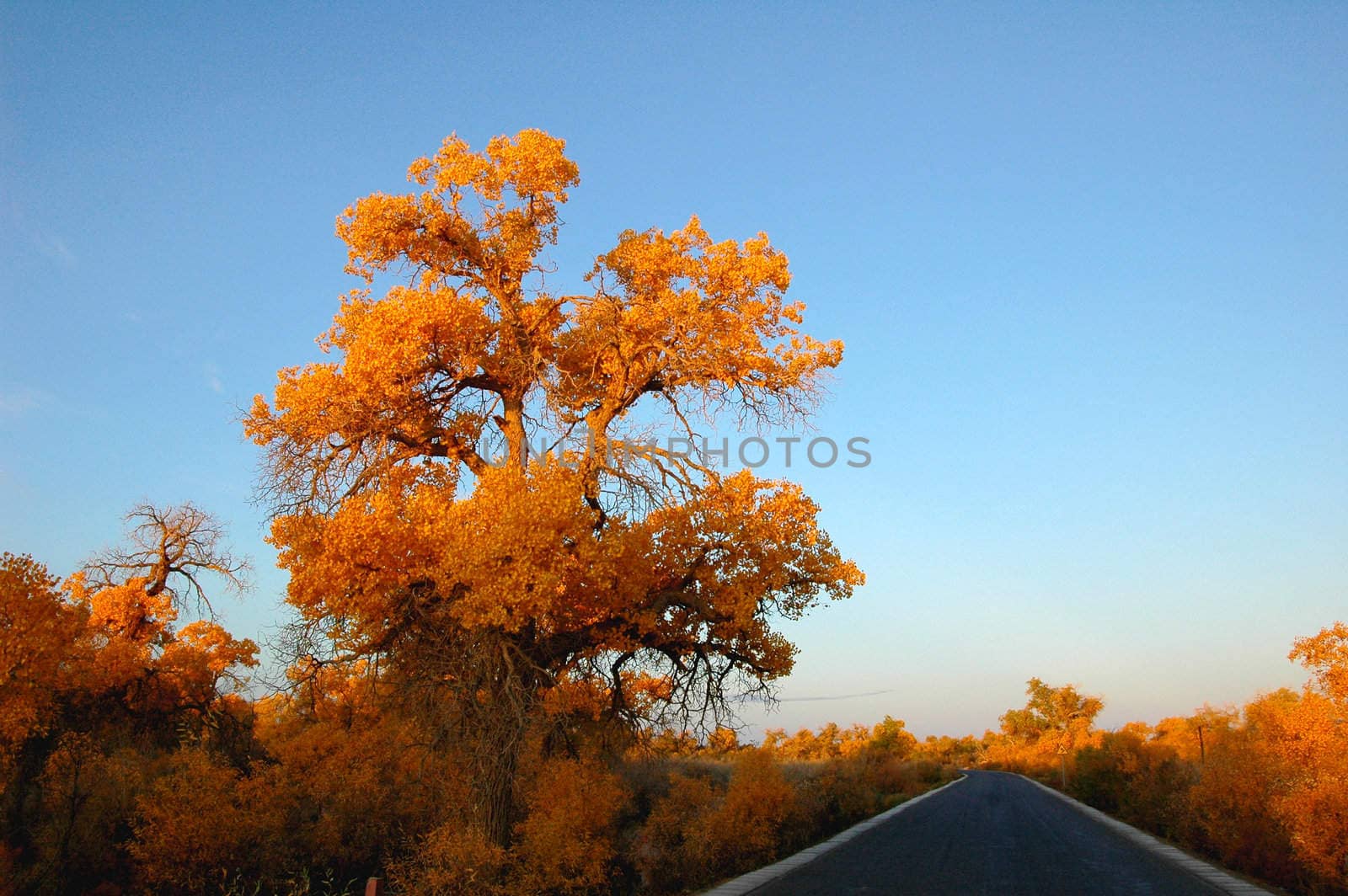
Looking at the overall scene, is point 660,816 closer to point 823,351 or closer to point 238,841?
point 238,841

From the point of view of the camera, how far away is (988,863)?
15.5m

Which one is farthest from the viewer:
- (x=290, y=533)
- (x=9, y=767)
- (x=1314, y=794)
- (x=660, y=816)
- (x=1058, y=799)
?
(x=1058, y=799)

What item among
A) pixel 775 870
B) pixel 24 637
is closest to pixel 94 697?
pixel 24 637

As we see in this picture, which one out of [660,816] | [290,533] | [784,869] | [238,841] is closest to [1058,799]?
[660,816]

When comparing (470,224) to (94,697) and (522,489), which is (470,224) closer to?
(522,489)

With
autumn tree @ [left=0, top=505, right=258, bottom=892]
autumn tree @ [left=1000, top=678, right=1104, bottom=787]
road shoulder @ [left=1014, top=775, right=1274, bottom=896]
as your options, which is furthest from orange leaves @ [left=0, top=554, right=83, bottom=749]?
autumn tree @ [left=1000, top=678, right=1104, bottom=787]

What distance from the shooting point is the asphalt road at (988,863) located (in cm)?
1242

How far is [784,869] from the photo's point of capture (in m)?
14.5

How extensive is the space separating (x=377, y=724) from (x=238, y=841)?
510cm

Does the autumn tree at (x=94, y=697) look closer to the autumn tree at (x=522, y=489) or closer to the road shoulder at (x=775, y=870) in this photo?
the autumn tree at (x=522, y=489)

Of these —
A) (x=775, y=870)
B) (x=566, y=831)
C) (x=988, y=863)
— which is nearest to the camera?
(x=566, y=831)

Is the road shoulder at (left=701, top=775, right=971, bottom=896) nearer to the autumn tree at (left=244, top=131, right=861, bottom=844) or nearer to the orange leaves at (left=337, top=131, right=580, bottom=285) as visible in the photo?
the autumn tree at (left=244, top=131, right=861, bottom=844)

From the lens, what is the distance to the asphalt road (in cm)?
1242

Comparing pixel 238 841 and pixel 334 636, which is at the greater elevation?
pixel 334 636
